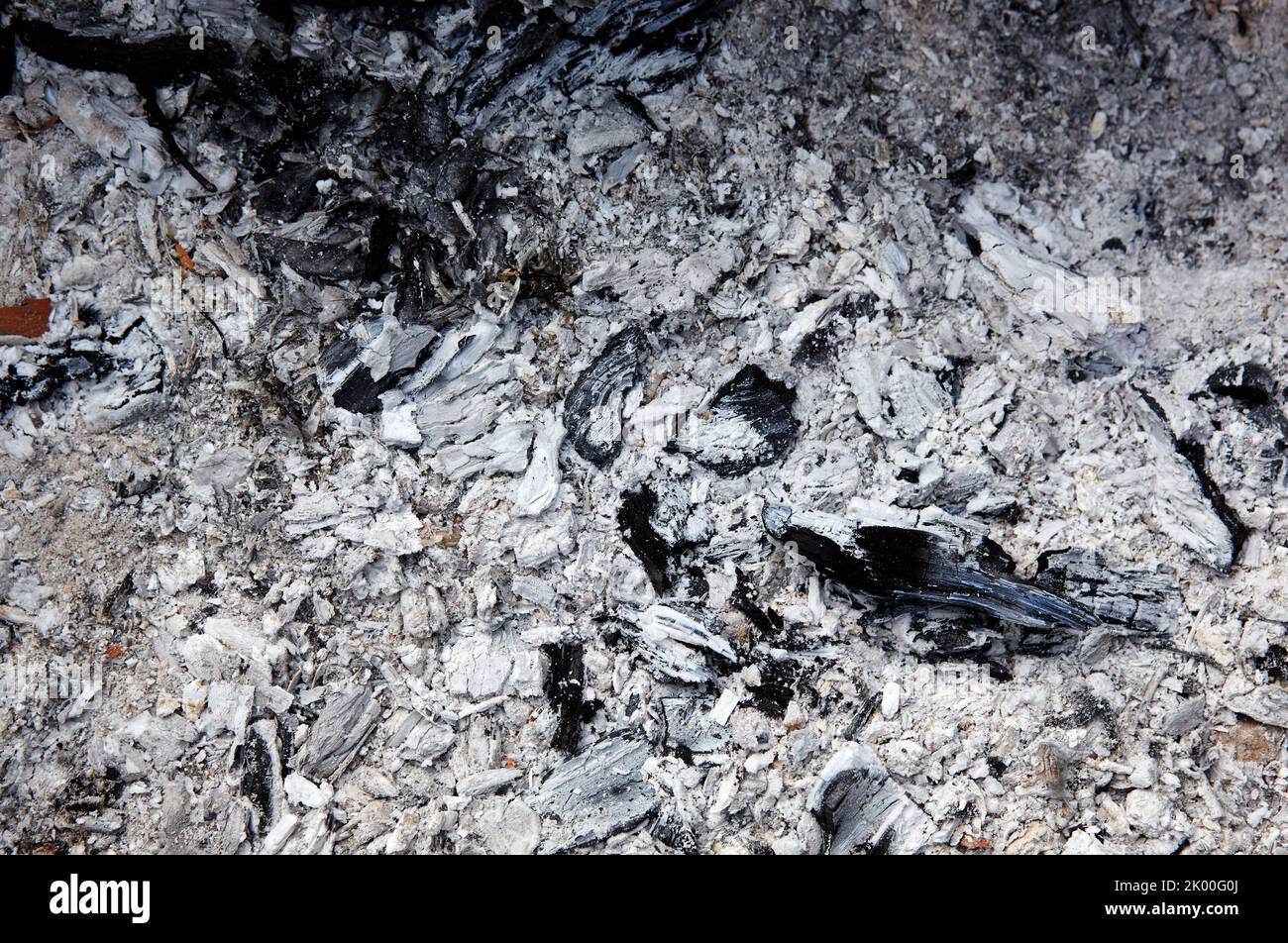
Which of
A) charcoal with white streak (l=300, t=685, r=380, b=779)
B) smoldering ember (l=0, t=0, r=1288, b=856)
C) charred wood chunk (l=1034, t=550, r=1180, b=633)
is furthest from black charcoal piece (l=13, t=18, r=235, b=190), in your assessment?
charred wood chunk (l=1034, t=550, r=1180, b=633)

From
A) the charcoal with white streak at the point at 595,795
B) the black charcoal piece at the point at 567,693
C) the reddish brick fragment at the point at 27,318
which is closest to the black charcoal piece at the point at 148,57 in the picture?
the reddish brick fragment at the point at 27,318

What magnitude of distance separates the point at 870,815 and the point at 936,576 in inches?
22.8

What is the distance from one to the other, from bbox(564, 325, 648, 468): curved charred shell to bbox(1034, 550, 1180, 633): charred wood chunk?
1.09 meters

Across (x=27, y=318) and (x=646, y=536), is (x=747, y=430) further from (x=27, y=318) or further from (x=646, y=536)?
(x=27, y=318)

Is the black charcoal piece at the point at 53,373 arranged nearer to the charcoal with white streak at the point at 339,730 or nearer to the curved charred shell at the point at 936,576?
the charcoal with white streak at the point at 339,730

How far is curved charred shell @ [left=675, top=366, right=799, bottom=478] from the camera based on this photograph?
1.87 meters

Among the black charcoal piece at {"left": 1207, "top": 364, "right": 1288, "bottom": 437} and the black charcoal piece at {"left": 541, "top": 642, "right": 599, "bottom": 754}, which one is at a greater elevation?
the black charcoal piece at {"left": 1207, "top": 364, "right": 1288, "bottom": 437}

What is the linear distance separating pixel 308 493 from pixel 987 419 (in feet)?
5.54

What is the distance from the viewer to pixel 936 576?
1.76 metres

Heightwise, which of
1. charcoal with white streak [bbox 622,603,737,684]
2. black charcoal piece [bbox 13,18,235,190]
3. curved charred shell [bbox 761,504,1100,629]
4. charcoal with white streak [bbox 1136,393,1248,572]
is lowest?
charcoal with white streak [bbox 622,603,737,684]

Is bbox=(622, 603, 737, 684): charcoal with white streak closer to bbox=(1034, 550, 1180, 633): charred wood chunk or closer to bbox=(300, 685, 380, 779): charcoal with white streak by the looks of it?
bbox=(300, 685, 380, 779): charcoal with white streak

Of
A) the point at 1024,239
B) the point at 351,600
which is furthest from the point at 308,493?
the point at 1024,239

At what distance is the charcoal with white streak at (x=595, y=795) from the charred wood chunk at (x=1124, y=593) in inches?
42.2

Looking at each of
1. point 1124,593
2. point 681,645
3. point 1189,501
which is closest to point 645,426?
point 681,645
